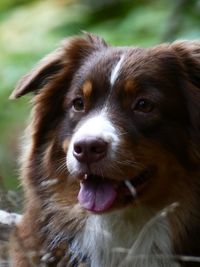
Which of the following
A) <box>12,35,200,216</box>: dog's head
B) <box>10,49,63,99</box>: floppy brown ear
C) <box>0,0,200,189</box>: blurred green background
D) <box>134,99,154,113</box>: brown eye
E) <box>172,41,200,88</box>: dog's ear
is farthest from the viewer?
<box>0,0,200,189</box>: blurred green background

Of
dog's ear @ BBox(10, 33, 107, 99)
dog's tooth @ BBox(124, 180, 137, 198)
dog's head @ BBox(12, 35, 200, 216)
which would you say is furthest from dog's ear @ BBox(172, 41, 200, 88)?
dog's tooth @ BBox(124, 180, 137, 198)

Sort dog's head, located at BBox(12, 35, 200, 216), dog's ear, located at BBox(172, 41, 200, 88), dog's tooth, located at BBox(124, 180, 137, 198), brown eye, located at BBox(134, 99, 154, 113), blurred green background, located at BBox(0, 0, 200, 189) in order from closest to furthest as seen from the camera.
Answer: dog's tooth, located at BBox(124, 180, 137, 198) < dog's head, located at BBox(12, 35, 200, 216) < brown eye, located at BBox(134, 99, 154, 113) < dog's ear, located at BBox(172, 41, 200, 88) < blurred green background, located at BBox(0, 0, 200, 189)

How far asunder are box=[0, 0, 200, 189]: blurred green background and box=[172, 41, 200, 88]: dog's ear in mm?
1774

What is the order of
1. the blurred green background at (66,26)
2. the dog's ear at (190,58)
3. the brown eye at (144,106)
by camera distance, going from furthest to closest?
the blurred green background at (66,26)
the dog's ear at (190,58)
the brown eye at (144,106)

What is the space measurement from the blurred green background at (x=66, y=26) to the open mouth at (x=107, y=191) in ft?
6.08

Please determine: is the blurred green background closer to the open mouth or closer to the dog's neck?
the dog's neck

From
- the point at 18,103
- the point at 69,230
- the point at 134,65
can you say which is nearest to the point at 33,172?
the point at 69,230

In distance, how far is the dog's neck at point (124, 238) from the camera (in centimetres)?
803

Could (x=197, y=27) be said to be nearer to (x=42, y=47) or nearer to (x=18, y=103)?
(x=42, y=47)

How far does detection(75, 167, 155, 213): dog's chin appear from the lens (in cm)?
785

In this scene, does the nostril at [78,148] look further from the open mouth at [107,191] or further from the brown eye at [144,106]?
the brown eye at [144,106]

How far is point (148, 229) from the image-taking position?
26.4ft

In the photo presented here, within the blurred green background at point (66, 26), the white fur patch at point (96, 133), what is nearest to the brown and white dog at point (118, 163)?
the white fur patch at point (96, 133)

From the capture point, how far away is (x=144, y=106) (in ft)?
26.2
